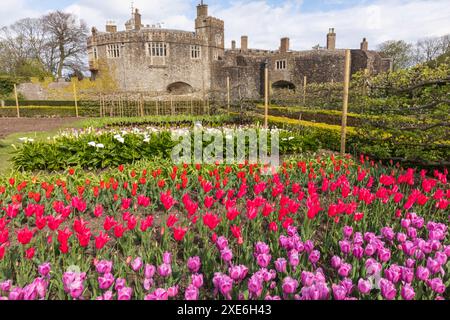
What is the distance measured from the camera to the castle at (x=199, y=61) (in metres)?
33.2

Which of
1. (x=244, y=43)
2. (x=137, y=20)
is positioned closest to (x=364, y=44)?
(x=244, y=43)

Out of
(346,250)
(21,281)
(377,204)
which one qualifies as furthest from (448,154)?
(21,281)

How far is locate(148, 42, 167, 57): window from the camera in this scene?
3322 cm

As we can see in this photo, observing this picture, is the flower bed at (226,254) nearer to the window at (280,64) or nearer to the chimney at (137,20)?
the chimney at (137,20)

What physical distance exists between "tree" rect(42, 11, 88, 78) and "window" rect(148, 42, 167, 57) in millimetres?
14568

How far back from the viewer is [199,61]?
35594 millimetres

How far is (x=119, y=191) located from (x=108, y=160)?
2.69 meters

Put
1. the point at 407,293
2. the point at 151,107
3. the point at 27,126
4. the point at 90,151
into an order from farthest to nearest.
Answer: the point at 151,107 → the point at 27,126 → the point at 90,151 → the point at 407,293

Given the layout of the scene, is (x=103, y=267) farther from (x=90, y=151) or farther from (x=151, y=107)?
(x=151, y=107)

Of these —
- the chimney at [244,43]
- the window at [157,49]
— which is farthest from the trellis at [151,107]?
the chimney at [244,43]

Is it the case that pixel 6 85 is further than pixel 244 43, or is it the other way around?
pixel 244 43

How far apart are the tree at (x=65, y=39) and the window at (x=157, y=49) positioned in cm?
1457

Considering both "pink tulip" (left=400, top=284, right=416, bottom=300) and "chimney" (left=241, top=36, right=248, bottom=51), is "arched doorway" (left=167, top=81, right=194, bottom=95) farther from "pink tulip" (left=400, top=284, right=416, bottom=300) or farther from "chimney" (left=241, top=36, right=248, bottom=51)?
"pink tulip" (left=400, top=284, right=416, bottom=300)

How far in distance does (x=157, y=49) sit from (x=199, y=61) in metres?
4.52
